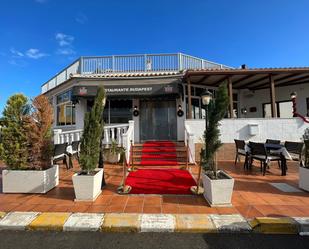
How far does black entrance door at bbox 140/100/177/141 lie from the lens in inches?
472

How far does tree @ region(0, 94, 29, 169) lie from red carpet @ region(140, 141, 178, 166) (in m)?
4.22

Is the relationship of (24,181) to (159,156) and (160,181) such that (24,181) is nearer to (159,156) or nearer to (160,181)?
(160,181)

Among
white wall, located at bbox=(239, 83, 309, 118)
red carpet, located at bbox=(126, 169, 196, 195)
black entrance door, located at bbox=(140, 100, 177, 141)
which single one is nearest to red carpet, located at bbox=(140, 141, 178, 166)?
red carpet, located at bbox=(126, 169, 196, 195)

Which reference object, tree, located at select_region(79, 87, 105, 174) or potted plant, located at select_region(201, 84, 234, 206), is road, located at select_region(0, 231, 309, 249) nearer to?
potted plant, located at select_region(201, 84, 234, 206)

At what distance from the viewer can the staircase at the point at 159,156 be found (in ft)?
27.7

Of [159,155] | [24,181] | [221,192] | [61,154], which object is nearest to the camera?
[221,192]

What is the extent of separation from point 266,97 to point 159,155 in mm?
8723

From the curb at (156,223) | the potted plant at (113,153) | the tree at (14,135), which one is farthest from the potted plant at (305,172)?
the tree at (14,135)

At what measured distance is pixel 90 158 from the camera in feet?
16.3

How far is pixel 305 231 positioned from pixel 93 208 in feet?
11.9

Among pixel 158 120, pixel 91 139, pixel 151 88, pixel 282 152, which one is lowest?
pixel 282 152

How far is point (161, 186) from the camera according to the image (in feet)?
18.8

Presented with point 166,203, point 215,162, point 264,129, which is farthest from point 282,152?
point 166,203

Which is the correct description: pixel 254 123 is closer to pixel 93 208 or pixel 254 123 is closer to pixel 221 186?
pixel 221 186
